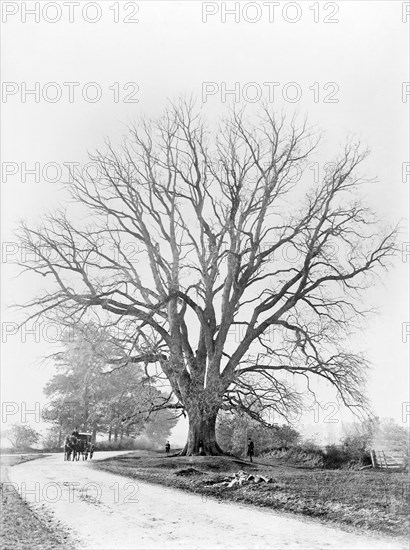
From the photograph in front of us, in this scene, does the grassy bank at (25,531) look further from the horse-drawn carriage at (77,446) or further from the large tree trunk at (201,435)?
the horse-drawn carriage at (77,446)

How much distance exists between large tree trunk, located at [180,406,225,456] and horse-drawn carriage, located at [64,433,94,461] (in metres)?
3.05

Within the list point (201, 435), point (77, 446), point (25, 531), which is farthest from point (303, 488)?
point (77, 446)

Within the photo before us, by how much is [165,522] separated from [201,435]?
24.5 feet

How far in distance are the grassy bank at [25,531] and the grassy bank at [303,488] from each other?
2.97 metres

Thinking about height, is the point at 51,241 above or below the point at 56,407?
above

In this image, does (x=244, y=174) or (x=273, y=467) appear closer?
(x=273, y=467)

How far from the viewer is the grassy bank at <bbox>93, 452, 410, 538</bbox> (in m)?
6.81

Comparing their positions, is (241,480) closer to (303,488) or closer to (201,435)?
(303,488)

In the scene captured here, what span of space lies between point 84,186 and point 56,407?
6.46 meters

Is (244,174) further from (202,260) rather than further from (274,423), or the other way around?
(274,423)

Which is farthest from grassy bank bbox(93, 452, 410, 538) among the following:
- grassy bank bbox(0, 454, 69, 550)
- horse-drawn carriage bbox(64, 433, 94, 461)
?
grassy bank bbox(0, 454, 69, 550)

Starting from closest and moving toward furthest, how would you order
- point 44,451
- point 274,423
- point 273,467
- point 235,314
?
1. point 273,467
2. point 274,423
3. point 235,314
4. point 44,451

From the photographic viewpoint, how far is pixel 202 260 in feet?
50.5

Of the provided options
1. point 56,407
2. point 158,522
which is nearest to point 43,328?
point 56,407
